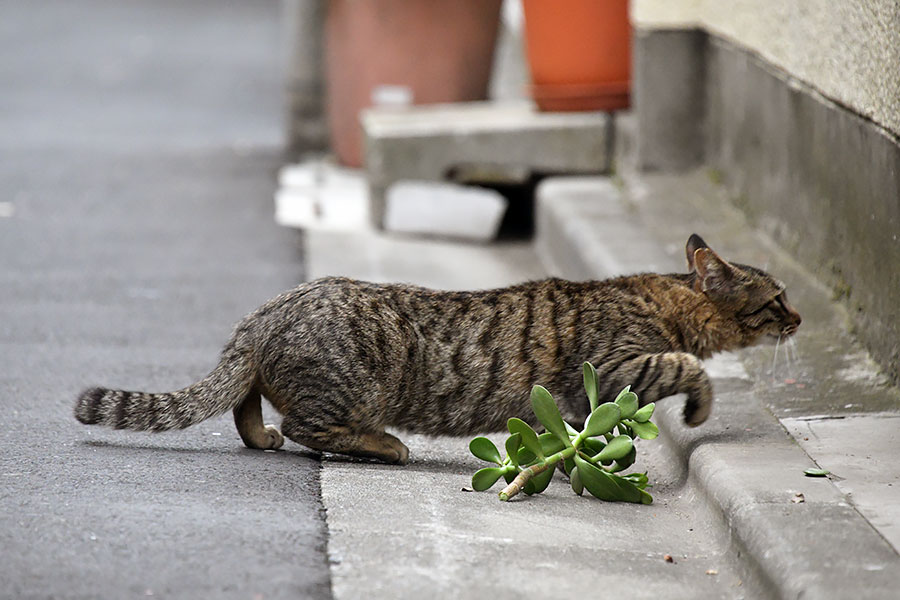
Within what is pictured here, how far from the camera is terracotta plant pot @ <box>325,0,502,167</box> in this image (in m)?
10.1

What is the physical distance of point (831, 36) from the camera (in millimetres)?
5617

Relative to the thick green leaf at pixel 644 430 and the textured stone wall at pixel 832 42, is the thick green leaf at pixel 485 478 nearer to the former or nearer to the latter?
the thick green leaf at pixel 644 430

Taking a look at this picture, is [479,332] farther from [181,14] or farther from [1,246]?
[181,14]

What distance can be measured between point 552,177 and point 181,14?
46.8ft

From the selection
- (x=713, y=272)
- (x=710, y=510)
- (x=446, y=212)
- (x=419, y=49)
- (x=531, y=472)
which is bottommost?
(x=446, y=212)

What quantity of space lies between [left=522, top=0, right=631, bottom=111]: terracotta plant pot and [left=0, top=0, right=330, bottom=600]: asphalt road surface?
7.01ft

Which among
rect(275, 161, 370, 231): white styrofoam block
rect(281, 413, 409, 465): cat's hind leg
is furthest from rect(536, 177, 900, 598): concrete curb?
rect(275, 161, 370, 231): white styrofoam block

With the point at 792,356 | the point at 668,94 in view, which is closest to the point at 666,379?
the point at 792,356

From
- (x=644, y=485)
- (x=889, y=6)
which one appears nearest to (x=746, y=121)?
(x=889, y=6)

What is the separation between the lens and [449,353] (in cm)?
452

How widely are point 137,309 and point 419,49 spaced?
425 cm

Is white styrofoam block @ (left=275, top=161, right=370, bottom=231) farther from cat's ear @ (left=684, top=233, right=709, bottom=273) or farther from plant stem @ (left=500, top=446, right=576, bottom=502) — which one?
plant stem @ (left=500, top=446, right=576, bottom=502)

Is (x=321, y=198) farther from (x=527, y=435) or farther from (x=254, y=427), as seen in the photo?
(x=527, y=435)

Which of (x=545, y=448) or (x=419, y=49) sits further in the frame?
(x=419, y=49)
